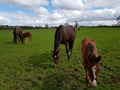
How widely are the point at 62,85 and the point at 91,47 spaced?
5.79 feet

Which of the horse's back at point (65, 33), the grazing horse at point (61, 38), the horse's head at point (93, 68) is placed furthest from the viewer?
the horse's back at point (65, 33)

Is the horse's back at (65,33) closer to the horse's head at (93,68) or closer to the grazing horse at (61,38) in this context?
the grazing horse at (61,38)

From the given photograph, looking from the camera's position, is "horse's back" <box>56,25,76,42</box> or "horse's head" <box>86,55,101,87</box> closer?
"horse's head" <box>86,55,101,87</box>

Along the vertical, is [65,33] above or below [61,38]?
above

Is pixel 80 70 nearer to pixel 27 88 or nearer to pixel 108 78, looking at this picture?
pixel 108 78

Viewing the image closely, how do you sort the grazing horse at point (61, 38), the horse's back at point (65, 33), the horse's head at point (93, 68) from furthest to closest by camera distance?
the horse's back at point (65, 33) < the grazing horse at point (61, 38) < the horse's head at point (93, 68)

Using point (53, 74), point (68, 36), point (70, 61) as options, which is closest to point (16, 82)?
point (53, 74)

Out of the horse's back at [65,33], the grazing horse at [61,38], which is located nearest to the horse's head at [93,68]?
the grazing horse at [61,38]

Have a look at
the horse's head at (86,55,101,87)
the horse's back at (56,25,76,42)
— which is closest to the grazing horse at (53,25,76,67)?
the horse's back at (56,25,76,42)

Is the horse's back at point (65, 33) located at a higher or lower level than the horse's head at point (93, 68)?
higher

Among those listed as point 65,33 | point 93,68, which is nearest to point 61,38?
point 65,33

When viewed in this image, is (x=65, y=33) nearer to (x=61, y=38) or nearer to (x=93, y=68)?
(x=61, y=38)

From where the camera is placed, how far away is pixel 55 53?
361 inches

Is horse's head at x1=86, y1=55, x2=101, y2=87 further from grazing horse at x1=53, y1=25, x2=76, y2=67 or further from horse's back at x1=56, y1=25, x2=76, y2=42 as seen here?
horse's back at x1=56, y1=25, x2=76, y2=42
